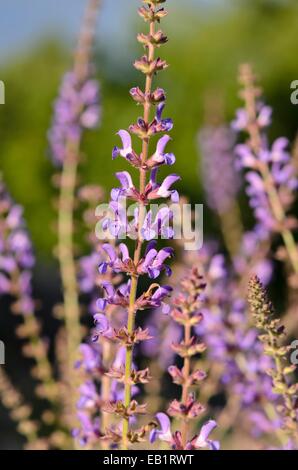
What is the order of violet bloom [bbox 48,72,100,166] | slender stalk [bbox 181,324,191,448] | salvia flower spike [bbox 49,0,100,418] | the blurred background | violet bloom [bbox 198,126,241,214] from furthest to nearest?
the blurred background < violet bloom [bbox 198,126,241,214] < violet bloom [bbox 48,72,100,166] < salvia flower spike [bbox 49,0,100,418] < slender stalk [bbox 181,324,191,448]

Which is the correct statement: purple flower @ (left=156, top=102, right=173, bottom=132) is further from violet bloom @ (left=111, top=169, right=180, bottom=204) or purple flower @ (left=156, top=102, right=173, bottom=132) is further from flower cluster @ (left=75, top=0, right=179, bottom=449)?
violet bloom @ (left=111, top=169, right=180, bottom=204)

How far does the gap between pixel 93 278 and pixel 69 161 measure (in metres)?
0.98

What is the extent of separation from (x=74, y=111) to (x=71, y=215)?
1.94ft

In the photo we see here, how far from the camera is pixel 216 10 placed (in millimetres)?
15391

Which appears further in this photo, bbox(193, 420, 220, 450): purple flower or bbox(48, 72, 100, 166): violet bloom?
bbox(48, 72, 100, 166): violet bloom

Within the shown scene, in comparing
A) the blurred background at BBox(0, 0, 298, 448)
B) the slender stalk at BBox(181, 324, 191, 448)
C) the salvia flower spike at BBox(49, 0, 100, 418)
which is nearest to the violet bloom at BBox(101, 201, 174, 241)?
the slender stalk at BBox(181, 324, 191, 448)

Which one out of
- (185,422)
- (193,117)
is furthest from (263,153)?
(193,117)

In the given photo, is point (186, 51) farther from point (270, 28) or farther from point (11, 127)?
point (11, 127)

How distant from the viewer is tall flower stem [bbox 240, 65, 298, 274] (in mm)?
3602

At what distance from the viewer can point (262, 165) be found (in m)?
3.68

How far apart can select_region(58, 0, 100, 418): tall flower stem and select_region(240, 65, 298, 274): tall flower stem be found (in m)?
1.06

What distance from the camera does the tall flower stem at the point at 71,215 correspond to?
3990 mm

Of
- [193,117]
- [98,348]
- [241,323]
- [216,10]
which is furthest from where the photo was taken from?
[216,10]

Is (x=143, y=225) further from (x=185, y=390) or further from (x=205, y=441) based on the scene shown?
(x=205, y=441)
